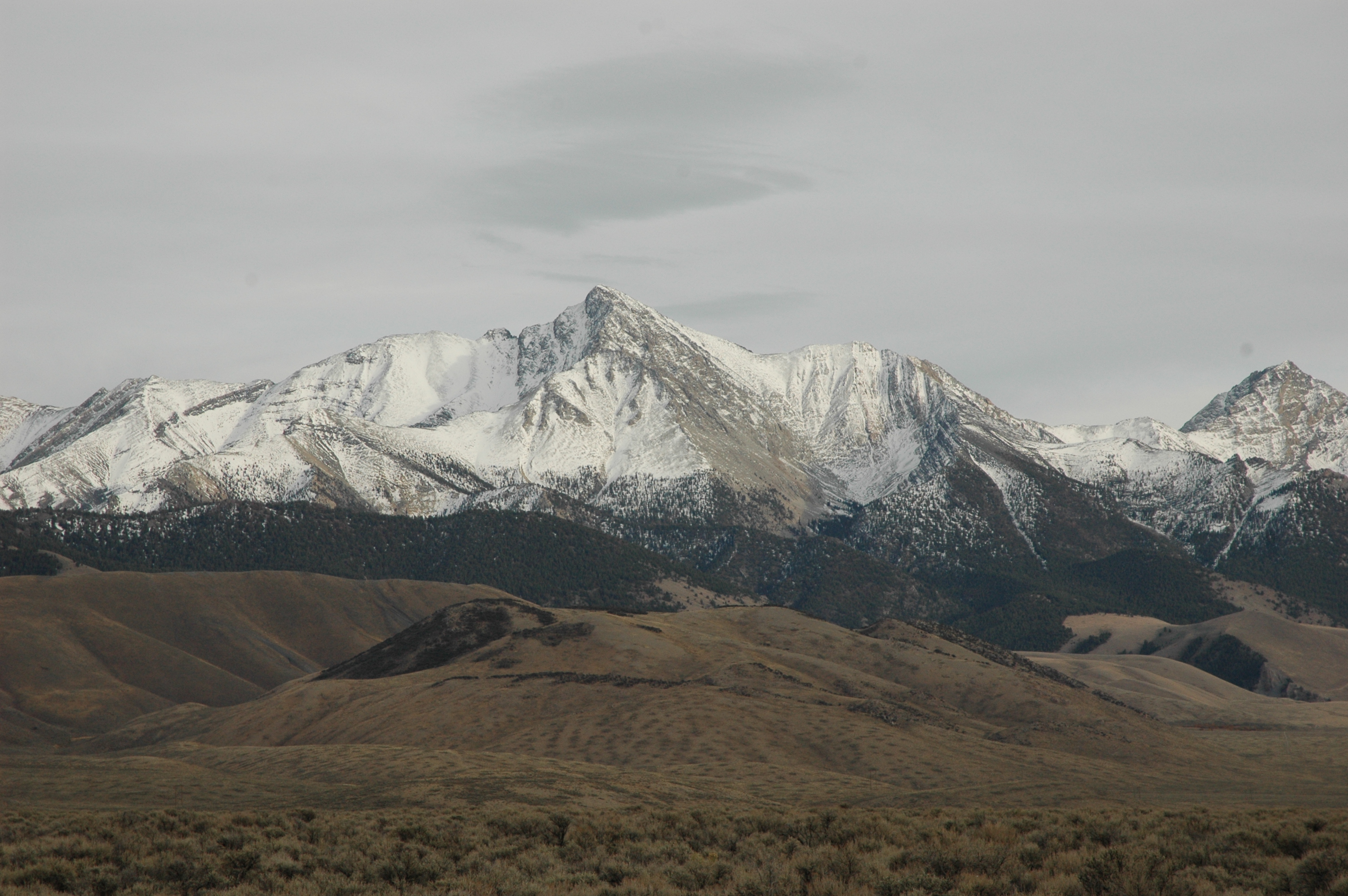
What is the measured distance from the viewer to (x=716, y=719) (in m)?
105

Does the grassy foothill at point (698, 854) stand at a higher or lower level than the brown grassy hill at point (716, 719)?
higher

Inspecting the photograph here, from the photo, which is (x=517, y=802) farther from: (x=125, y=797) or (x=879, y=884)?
(x=879, y=884)

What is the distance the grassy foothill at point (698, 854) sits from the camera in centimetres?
3069

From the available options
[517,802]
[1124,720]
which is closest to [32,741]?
[517,802]

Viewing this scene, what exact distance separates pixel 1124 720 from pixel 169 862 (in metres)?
120

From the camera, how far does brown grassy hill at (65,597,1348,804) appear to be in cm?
8769

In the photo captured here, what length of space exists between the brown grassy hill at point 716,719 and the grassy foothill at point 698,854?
2393cm

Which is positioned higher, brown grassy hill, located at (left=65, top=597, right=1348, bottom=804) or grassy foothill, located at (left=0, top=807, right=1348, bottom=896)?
grassy foothill, located at (left=0, top=807, right=1348, bottom=896)

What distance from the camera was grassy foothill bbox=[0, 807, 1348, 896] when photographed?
30688mm

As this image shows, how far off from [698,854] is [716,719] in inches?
2732

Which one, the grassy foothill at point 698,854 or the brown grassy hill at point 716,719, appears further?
the brown grassy hill at point 716,719

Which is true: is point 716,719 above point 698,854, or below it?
below

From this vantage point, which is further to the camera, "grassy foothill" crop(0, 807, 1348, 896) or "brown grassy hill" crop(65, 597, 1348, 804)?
"brown grassy hill" crop(65, 597, 1348, 804)

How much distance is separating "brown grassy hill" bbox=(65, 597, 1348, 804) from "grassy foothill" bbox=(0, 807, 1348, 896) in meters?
23.9
